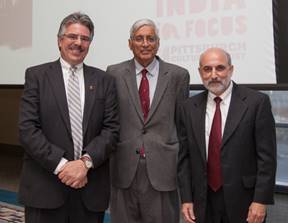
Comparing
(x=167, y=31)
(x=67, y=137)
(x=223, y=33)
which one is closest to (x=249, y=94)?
(x=67, y=137)

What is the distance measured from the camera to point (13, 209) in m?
3.75

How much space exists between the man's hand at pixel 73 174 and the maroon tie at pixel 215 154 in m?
0.54

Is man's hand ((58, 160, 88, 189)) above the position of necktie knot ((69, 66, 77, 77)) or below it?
below

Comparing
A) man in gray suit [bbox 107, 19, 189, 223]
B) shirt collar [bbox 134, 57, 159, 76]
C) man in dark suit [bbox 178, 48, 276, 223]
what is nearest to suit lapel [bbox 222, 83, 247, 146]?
man in dark suit [bbox 178, 48, 276, 223]

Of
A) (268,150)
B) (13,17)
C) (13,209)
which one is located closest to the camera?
(268,150)

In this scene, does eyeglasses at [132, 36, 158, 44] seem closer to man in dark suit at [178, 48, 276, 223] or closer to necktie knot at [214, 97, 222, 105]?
man in dark suit at [178, 48, 276, 223]

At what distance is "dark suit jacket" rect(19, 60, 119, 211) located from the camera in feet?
5.80

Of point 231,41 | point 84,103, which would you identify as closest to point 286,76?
point 231,41

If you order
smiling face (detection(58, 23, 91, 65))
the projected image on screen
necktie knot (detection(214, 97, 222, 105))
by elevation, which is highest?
the projected image on screen

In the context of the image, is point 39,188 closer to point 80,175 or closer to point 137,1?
point 80,175

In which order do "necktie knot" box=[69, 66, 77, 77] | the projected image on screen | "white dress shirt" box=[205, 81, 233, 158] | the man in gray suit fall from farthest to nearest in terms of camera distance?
the projected image on screen → the man in gray suit → "necktie knot" box=[69, 66, 77, 77] → "white dress shirt" box=[205, 81, 233, 158]

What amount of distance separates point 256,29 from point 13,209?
8.58ft

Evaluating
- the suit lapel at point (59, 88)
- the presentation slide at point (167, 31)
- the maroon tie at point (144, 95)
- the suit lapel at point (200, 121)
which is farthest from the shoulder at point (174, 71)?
the presentation slide at point (167, 31)

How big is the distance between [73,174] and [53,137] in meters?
0.20
